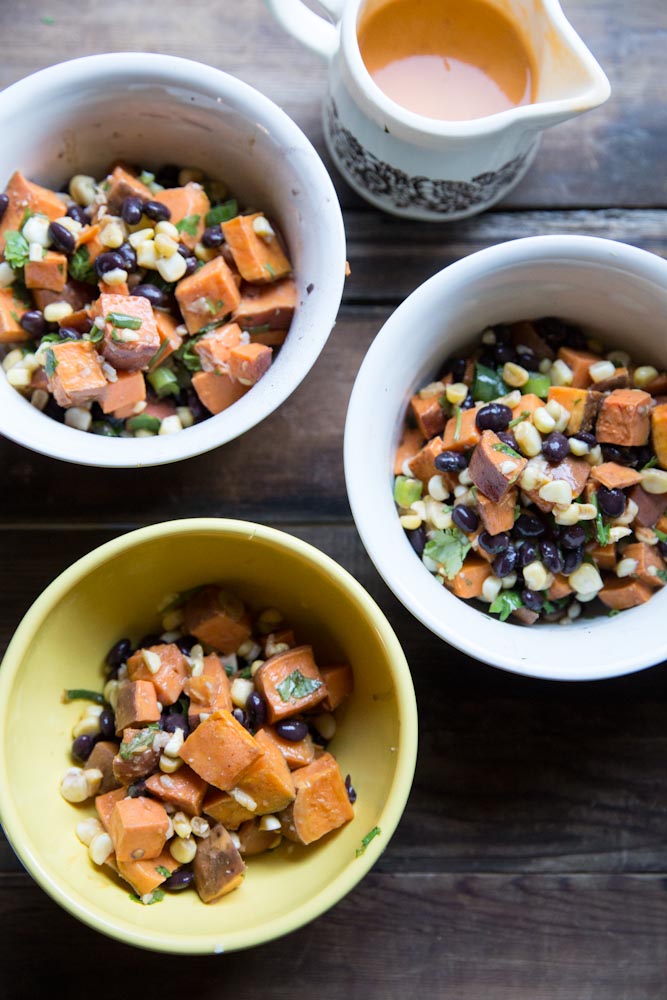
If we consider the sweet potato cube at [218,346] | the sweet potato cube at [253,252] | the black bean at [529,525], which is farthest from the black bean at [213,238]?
the black bean at [529,525]

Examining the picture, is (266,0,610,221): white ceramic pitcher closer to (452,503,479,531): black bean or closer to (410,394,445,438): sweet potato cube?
(410,394,445,438): sweet potato cube

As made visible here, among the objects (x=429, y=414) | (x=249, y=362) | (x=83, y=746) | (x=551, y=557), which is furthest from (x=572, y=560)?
(x=83, y=746)

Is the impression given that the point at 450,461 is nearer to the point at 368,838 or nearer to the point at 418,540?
the point at 418,540

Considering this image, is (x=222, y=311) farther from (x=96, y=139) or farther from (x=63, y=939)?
(x=63, y=939)

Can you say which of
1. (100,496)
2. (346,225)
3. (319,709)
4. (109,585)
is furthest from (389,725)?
(346,225)

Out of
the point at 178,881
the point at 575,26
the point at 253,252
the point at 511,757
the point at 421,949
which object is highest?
the point at 575,26

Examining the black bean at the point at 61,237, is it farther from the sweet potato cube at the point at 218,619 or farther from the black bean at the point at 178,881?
the black bean at the point at 178,881
